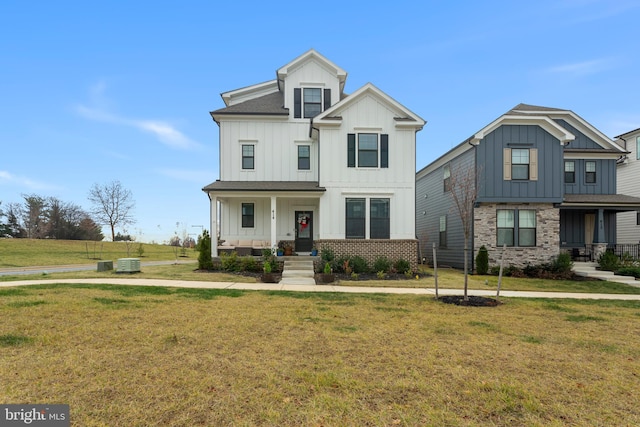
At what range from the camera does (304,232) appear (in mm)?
19750

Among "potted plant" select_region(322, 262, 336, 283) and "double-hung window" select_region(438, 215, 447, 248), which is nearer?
"potted plant" select_region(322, 262, 336, 283)

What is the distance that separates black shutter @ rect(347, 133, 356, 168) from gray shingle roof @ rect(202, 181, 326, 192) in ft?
6.28

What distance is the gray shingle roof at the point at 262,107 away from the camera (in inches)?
767

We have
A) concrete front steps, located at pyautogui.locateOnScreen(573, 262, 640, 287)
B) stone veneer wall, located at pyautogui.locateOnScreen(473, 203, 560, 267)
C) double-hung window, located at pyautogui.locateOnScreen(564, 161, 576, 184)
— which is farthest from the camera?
double-hung window, located at pyautogui.locateOnScreen(564, 161, 576, 184)

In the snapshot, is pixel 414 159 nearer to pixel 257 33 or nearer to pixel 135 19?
pixel 257 33

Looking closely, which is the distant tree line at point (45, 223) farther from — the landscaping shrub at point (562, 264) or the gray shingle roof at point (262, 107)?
the landscaping shrub at point (562, 264)

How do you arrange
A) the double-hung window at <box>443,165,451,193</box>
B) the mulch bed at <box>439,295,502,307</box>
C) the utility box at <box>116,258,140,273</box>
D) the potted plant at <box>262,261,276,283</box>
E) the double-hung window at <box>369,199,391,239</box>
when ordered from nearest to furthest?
the mulch bed at <box>439,295,502,307</box>, the potted plant at <box>262,261,276,283</box>, the utility box at <box>116,258,140,273</box>, the double-hung window at <box>369,199,391,239</box>, the double-hung window at <box>443,165,451,193</box>

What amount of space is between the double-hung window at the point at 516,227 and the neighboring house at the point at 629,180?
31.9 ft

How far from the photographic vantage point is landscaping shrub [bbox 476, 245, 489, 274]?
18.1 m

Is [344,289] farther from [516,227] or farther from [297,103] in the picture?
[297,103]

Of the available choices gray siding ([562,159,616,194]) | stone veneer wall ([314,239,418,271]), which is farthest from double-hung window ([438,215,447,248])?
gray siding ([562,159,616,194])

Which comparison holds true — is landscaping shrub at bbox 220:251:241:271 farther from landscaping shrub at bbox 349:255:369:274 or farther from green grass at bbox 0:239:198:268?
green grass at bbox 0:239:198:268

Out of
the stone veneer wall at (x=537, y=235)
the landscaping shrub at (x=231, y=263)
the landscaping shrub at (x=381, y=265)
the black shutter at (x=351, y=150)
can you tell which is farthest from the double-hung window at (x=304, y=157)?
the stone veneer wall at (x=537, y=235)

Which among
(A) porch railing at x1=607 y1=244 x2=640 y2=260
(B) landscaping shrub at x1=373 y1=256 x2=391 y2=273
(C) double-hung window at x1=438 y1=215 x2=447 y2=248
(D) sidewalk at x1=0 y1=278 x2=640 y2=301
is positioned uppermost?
(C) double-hung window at x1=438 y1=215 x2=447 y2=248
